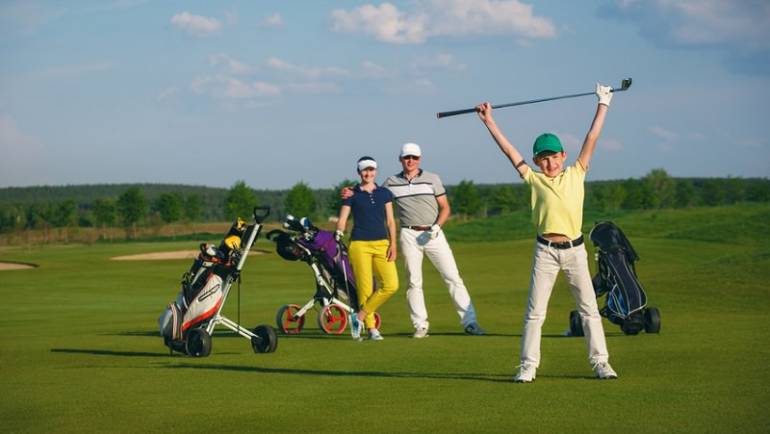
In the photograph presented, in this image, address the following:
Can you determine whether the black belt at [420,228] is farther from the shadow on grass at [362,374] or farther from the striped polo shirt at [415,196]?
the shadow on grass at [362,374]

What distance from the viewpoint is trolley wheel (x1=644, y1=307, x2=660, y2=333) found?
46.7 ft

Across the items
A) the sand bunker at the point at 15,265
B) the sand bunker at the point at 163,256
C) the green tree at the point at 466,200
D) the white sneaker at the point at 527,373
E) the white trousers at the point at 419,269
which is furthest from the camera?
the green tree at the point at 466,200

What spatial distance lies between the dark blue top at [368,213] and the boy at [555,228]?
4.78 metres

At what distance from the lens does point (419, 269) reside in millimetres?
15086

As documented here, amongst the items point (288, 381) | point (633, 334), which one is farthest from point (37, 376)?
point (633, 334)

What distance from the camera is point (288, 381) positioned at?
34.0ft

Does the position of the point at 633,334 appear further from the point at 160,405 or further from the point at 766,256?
the point at 766,256

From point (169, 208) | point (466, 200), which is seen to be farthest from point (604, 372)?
point (169, 208)

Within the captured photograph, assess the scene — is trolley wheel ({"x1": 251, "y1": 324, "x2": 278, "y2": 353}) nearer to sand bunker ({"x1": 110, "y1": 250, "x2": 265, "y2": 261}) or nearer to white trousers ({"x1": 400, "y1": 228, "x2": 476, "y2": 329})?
white trousers ({"x1": 400, "y1": 228, "x2": 476, "y2": 329})

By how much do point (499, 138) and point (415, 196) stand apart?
5.31 meters

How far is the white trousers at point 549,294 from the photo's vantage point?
963 centimetres

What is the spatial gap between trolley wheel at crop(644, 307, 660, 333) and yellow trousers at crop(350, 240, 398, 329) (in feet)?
10.5

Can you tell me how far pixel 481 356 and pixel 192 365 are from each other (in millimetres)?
3085

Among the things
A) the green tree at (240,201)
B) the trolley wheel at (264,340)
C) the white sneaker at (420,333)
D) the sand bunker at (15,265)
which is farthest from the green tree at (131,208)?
the trolley wheel at (264,340)
